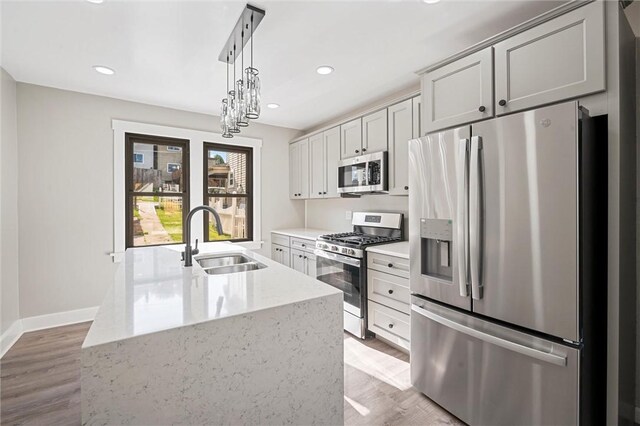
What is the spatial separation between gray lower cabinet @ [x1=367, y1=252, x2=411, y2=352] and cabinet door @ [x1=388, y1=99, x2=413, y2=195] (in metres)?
0.76

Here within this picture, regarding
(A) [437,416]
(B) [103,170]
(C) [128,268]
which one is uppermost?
(B) [103,170]

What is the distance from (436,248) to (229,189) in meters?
3.28

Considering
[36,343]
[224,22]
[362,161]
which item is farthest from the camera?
[362,161]

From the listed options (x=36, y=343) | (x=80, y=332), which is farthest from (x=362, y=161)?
(x=36, y=343)

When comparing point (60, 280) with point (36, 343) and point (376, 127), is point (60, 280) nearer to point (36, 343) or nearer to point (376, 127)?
point (36, 343)

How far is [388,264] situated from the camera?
8.54ft

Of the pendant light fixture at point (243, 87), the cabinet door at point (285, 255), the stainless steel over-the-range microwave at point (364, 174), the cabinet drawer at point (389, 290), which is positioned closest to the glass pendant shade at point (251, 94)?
the pendant light fixture at point (243, 87)

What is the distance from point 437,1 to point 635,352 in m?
2.35

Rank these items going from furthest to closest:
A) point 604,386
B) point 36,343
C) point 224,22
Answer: point 36,343 < point 224,22 < point 604,386

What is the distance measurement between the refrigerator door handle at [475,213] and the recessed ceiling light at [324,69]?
157 cm

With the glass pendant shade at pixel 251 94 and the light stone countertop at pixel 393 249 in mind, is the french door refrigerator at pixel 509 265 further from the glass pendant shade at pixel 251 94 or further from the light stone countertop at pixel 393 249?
the glass pendant shade at pixel 251 94

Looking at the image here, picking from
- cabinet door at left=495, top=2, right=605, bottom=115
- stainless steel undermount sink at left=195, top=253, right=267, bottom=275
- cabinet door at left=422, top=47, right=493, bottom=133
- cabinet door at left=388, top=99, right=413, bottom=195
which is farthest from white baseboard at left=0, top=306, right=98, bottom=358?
cabinet door at left=495, top=2, right=605, bottom=115

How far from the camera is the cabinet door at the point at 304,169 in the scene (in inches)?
171

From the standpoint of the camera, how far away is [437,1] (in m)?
1.80
